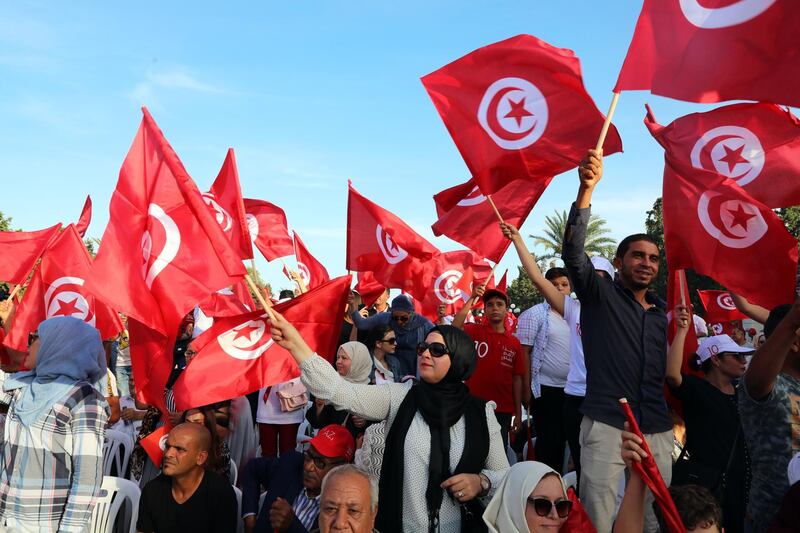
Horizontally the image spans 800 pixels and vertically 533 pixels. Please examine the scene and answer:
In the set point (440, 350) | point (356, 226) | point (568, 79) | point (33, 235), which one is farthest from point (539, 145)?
point (33, 235)

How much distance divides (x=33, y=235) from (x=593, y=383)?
6658mm

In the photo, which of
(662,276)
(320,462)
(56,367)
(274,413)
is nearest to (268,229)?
(274,413)

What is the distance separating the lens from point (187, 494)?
4.63 meters

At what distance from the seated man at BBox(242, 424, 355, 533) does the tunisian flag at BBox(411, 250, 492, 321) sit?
4479mm

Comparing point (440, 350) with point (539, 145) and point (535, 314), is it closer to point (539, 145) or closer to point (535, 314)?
point (539, 145)

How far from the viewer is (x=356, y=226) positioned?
8.62 metres

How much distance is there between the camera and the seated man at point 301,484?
Answer: 4492 mm

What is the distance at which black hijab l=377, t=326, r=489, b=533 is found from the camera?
3.56m

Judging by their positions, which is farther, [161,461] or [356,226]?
[356,226]

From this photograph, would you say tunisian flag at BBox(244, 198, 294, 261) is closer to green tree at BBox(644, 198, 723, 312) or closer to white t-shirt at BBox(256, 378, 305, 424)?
white t-shirt at BBox(256, 378, 305, 424)

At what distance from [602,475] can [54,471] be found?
2890 millimetres


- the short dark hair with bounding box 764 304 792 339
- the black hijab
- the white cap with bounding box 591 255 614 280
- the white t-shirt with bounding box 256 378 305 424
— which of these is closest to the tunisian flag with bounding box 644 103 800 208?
the white cap with bounding box 591 255 614 280

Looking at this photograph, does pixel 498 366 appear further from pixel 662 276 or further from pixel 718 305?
pixel 662 276

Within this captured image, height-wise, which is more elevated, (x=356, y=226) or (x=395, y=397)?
(x=356, y=226)
